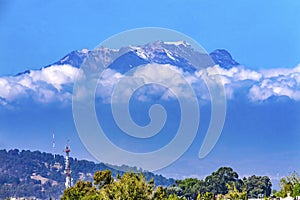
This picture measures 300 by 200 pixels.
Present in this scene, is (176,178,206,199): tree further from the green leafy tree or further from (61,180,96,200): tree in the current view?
the green leafy tree

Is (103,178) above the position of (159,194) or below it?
above

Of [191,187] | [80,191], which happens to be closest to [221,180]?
[191,187]

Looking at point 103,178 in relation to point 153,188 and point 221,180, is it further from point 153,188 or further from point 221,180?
point 221,180

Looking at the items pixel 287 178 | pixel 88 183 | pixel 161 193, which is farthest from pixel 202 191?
pixel 161 193

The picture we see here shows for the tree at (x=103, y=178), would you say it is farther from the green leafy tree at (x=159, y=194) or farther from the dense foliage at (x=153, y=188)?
the green leafy tree at (x=159, y=194)

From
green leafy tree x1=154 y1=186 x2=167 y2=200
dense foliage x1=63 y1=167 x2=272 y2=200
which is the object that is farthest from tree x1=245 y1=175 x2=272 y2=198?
green leafy tree x1=154 y1=186 x2=167 y2=200

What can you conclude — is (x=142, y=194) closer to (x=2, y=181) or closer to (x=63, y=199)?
(x=63, y=199)

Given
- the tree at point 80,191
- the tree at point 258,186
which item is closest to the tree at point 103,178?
the tree at point 80,191

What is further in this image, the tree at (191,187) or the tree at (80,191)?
the tree at (191,187)

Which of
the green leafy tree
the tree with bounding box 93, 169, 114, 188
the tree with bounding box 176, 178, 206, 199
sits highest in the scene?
the tree with bounding box 176, 178, 206, 199

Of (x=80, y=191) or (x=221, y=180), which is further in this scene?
(x=221, y=180)

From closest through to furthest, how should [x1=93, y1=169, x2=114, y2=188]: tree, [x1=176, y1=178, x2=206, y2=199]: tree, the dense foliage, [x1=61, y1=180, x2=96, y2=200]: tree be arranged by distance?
1. the dense foliage
2. [x1=93, y1=169, x2=114, y2=188]: tree
3. [x1=61, y1=180, x2=96, y2=200]: tree
4. [x1=176, y1=178, x2=206, y2=199]: tree

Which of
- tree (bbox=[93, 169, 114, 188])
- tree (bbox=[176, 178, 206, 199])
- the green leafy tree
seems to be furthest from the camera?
tree (bbox=[176, 178, 206, 199])

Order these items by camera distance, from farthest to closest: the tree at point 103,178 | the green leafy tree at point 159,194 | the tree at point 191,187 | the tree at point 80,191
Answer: the tree at point 191,187 → the tree at point 80,191 → the tree at point 103,178 → the green leafy tree at point 159,194
